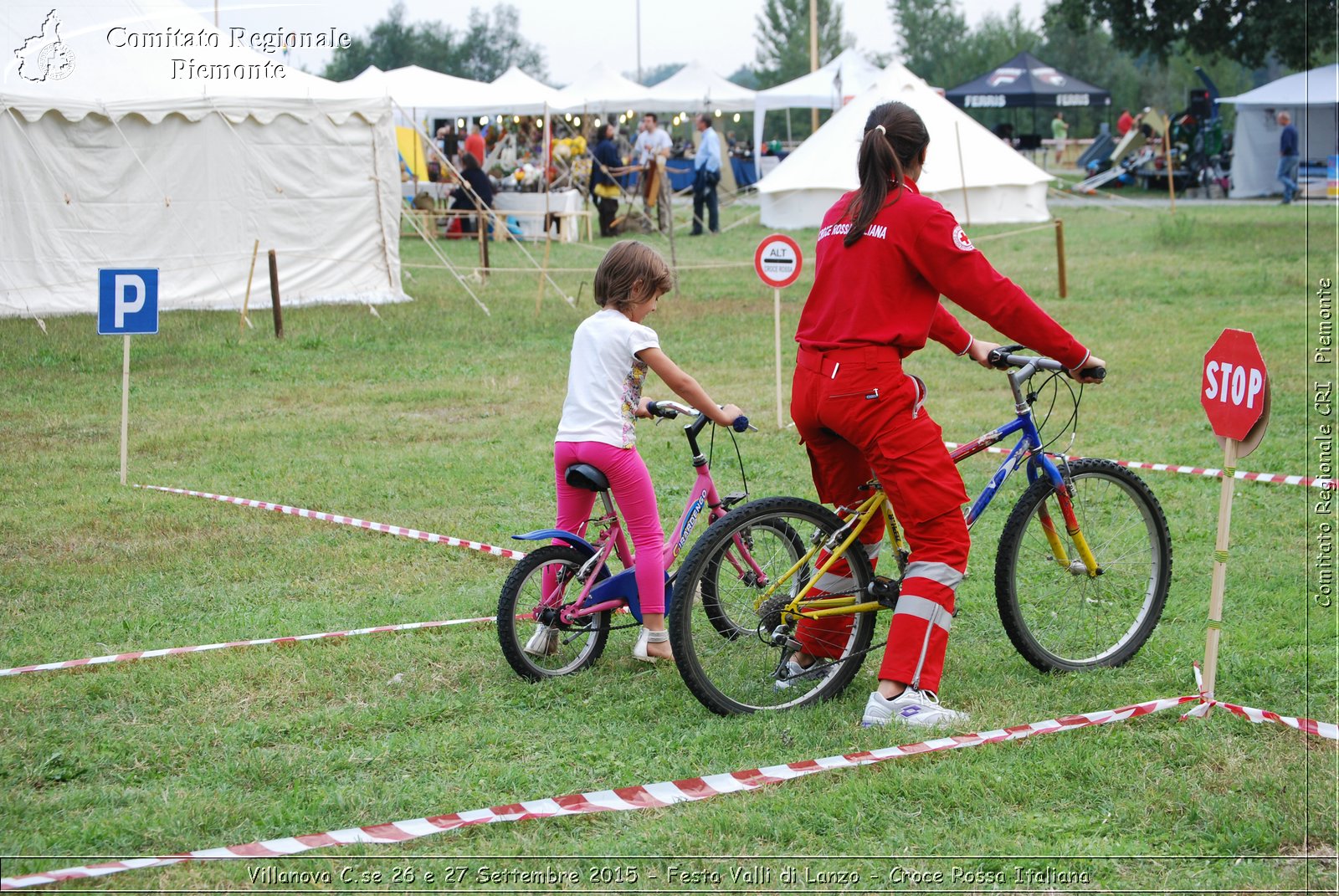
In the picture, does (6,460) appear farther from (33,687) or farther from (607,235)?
(607,235)

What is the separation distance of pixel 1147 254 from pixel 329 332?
12589mm

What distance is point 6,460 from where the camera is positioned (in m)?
8.79

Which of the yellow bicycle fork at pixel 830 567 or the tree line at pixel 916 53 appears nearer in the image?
the yellow bicycle fork at pixel 830 567

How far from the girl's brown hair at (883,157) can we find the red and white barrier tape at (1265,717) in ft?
6.44

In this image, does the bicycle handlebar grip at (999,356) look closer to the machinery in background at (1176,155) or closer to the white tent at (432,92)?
the white tent at (432,92)

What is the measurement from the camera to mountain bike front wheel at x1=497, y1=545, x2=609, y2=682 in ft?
15.8

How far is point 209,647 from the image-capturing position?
17.4 feet

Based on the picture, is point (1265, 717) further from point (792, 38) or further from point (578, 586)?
point (792, 38)

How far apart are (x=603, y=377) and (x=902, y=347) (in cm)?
109

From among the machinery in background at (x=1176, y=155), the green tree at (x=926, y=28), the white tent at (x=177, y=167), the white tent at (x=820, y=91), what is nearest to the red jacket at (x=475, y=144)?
the white tent at (x=177, y=167)

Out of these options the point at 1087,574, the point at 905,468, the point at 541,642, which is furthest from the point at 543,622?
the point at 1087,574

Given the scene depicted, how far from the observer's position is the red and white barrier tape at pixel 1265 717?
14.1ft

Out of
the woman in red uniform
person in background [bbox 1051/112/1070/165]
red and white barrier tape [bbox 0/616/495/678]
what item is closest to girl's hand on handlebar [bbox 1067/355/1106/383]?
the woman in red uniform

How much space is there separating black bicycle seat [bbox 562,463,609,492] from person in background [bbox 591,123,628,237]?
2005cm
